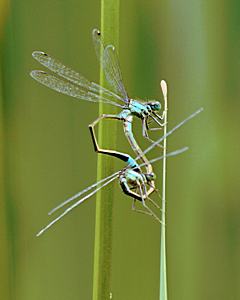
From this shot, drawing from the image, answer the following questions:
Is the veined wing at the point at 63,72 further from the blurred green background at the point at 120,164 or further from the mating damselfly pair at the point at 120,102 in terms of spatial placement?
the blurred green background at the point at 120,164

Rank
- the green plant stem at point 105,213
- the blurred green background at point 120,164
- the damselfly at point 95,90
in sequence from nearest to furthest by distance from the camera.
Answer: the green plant stem at point 105,213 → the damselfly at point 95,90 → the blurred green background at point 120,164

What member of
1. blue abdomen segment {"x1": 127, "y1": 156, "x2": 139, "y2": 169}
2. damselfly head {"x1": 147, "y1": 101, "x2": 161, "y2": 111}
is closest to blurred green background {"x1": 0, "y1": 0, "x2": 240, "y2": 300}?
damselfly head {"x1": 147, "y1": 101, "x2": 161, "y2": 111}

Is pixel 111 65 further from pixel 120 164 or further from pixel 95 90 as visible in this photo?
pixel 120 164

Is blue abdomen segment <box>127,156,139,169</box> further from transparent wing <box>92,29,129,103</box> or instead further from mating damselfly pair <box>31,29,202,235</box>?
transparent wing <box>92,29,129,103</box>

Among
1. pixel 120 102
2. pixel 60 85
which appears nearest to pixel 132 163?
pixel 120 102

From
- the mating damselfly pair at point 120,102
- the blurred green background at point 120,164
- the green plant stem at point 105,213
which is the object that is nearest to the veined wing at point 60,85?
the mating damselfly pair at point 120,102

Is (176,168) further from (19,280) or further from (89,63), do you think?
(19,280)
